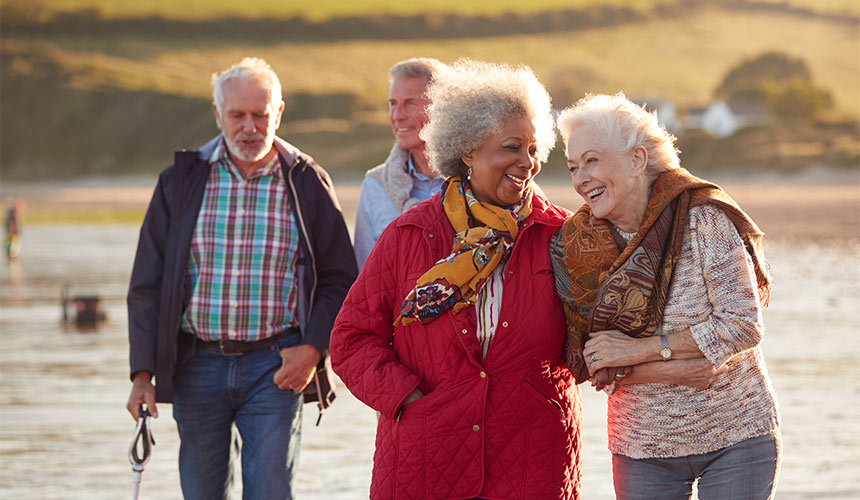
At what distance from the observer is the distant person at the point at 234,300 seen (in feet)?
13.6

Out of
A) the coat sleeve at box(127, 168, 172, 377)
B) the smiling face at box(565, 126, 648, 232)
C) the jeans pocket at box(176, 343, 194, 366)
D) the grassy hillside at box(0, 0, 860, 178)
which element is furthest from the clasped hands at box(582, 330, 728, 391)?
the grassy hillside at box(0, 0, 860, 178)

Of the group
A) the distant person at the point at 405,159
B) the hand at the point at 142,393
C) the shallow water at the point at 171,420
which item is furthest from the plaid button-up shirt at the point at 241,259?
the shallow water at the point at 171,420

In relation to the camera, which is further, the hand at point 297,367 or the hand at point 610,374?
the hand at point 297,367

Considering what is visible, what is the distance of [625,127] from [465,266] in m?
0.61

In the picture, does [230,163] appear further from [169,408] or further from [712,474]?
[169,408]

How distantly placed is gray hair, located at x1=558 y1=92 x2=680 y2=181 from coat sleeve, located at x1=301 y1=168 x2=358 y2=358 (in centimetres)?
142

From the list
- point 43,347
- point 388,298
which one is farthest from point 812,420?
point 43,347

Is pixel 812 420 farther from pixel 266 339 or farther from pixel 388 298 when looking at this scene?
pixel 388 298

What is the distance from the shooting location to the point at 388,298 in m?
3.23

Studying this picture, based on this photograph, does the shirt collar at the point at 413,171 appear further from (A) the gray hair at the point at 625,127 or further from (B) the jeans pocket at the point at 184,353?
(A) the gray hair at the point at 625,127

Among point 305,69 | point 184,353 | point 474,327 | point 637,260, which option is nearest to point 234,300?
point 184,353

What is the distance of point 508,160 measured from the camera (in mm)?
3188

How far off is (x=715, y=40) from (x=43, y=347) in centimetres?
11224

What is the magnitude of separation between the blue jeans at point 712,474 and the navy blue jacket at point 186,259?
5.02 ft
